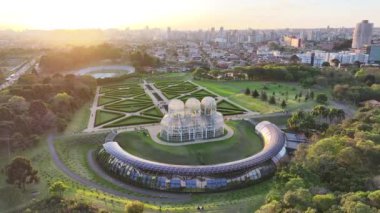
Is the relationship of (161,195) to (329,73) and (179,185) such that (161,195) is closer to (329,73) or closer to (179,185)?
(179,185)

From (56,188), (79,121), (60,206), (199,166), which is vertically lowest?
(79,121)

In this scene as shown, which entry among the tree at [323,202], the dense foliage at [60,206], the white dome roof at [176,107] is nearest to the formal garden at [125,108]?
the white dome roof at [176,107]

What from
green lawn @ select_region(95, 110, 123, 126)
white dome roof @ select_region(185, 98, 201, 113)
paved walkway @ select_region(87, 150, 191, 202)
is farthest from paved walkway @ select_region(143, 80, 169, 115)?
paved walkway @ select_region(87, 150, 191, 202)

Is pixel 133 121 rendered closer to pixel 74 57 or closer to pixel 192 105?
pixel 192 105

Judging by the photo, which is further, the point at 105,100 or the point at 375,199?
the point at 105,100

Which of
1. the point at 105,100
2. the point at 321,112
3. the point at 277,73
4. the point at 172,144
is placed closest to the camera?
the point at 172,144

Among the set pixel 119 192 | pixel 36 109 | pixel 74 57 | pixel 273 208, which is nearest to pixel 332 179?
pixel 273 208

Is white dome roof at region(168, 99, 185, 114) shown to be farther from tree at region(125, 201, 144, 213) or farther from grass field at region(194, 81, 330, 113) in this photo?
grass field at region(194, 81, 330, 113)

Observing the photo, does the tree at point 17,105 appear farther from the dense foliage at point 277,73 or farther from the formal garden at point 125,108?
the dense foliage at point 277,73
